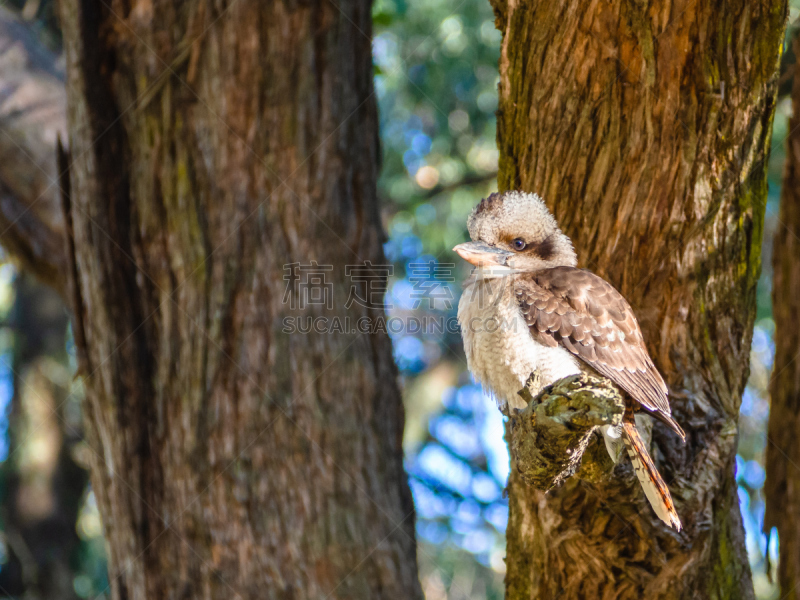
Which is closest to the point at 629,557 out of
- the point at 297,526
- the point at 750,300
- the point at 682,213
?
the point at 750,300

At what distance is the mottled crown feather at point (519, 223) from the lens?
6.01 ft

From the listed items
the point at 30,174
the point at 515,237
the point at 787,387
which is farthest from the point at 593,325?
the point at 30,174

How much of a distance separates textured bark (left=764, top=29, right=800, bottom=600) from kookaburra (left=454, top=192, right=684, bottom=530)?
1264mm

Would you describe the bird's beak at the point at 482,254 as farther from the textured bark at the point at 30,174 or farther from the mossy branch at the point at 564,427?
the textured bark at the point at 30,174

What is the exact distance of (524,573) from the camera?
2049 mm

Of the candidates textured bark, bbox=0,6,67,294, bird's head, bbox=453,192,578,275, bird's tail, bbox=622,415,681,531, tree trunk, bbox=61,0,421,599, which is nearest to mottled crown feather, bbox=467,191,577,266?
bird's head, bbox=453,192,578,275

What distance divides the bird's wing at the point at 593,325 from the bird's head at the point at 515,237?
0.08 metres

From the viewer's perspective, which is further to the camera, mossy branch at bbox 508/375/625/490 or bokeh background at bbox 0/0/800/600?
bokeh background at bbox 0/0/800/600

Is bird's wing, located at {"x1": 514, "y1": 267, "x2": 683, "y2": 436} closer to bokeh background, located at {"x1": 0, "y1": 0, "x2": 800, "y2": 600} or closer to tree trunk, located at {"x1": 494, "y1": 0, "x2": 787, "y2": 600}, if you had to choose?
tree trunk, located at {"x1": 494, "y1": 0, "x2": 787, "y2": 600}

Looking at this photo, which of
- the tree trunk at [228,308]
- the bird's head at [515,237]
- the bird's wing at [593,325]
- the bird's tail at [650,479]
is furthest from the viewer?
the tree trunk at [228,308]

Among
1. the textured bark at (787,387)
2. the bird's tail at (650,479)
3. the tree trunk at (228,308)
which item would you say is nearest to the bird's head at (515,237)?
the bird's tail at (650,479)

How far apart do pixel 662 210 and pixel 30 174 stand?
2883mm

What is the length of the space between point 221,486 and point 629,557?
1456mm

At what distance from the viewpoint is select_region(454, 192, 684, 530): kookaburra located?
1.74m
